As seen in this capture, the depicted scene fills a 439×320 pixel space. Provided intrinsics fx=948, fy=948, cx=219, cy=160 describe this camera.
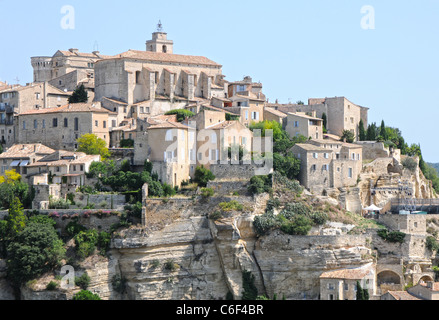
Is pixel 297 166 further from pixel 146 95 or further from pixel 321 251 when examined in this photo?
pixel 146 95

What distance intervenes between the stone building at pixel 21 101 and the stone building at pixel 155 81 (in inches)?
133

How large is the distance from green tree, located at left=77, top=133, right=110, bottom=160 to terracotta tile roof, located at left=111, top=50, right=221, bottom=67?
9861 mm

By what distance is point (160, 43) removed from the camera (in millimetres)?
81250

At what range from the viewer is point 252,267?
5525 centimetres

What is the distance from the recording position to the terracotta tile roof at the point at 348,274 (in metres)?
52.8

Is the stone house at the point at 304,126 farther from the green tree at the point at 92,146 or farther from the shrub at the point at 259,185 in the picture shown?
the green tree at the point at 92,146

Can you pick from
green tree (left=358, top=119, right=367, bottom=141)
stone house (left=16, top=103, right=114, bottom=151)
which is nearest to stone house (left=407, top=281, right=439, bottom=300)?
green tree (left=358, top=119, right=367, bottom=141)

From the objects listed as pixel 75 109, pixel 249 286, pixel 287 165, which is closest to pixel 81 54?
pixel 75 109

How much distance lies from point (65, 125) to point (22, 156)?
4.46 metres

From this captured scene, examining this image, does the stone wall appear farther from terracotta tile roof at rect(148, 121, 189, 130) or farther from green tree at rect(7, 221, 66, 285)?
green tree at rect(7, 221, 66, 285)

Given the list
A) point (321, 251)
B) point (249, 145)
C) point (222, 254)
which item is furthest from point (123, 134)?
point (321, 251)

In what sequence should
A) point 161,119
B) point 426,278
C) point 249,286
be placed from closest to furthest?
point 249,286 → point 426,278 → point 161,119

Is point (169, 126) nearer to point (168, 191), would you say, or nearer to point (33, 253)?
point (168, 191)

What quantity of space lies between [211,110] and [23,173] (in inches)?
517
